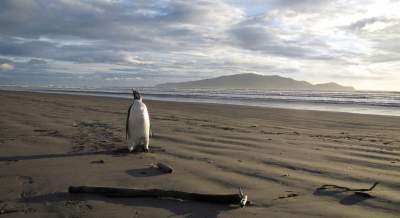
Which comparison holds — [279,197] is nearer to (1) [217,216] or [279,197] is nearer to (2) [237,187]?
(2) [237,187]

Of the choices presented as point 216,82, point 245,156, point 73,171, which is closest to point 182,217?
point 73,171

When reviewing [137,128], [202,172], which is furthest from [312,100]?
[202,172]

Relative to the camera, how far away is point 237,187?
450 centimetres

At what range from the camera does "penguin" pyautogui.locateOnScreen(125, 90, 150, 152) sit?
6.82 meters

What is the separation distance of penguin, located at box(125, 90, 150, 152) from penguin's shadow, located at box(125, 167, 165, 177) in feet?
4.75

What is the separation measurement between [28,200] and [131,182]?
1140 millimetres

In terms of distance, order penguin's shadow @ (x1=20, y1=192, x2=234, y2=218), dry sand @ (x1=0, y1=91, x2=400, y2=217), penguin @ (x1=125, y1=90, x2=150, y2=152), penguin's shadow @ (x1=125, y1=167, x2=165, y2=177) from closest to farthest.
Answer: penguin's shadow @ (x1=20, y1=192, x2=234, y2=218)
dry sand @ (x1=0, y1=91, x2=400, y2=217)
penguin's shadow @ (x1=125, y1=167, x2=165, y2=177)
penguin @ (x1=125, y1=90, x2=150, y2=152)

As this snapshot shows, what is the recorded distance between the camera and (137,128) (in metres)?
6.91

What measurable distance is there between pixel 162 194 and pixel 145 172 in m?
1.26

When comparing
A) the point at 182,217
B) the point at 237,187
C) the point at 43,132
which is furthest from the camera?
the point at 43,132

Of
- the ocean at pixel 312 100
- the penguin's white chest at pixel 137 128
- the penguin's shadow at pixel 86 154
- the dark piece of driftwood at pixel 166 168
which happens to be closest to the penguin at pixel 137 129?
the penguin's white chest at pixel 137 128

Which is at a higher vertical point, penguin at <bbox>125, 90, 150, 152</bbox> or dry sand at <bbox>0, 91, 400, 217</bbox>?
penguin at <bbox>125, 90, 150, 152</bbox>

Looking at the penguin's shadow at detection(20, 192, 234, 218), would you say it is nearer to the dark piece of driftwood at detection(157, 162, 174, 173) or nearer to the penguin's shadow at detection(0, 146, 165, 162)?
the dark piece of driftwood at detection(157, 162, 174, 173)

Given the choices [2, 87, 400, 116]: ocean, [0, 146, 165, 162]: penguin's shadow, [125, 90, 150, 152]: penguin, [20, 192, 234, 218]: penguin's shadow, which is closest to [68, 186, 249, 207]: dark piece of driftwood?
[20, 192, 234, 218]: penguin's shadow
